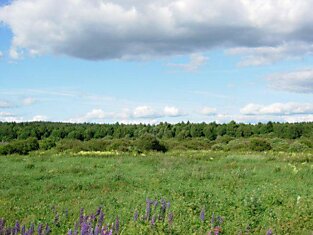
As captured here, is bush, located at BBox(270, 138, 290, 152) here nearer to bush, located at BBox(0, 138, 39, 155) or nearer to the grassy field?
the grassy field

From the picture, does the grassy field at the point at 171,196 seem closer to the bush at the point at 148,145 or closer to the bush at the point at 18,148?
the bush at the point at 18,148

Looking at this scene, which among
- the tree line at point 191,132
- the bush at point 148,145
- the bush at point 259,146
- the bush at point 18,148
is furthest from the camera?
the tree line at point 191,132

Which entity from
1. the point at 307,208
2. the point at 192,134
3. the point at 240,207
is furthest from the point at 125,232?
the point at 192,134

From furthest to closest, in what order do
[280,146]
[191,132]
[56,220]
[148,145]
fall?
[191,132] → [280,146] → [148,145] → [56,220]

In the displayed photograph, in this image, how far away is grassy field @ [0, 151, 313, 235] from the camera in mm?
7102

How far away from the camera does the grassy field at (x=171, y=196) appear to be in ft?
23.3

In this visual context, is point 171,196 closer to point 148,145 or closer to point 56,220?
point 56,220

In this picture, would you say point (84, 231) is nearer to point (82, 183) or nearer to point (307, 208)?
point (307, 208)

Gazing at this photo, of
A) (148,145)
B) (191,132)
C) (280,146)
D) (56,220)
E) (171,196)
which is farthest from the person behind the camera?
(191,132)

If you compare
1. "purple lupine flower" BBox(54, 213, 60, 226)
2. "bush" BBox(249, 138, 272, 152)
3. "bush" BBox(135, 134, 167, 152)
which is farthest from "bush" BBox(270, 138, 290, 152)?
"purple lupine flower" BBox(54, 213, 60, 226)

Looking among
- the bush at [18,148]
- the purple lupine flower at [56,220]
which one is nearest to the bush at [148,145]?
the bush at [18,148]

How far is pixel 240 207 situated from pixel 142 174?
31.2 feet

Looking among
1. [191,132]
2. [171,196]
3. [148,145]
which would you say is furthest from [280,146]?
[191,132]

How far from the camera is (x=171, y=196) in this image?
1058 cm
